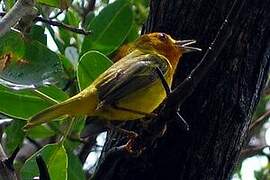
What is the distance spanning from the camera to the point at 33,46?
2150 millimetres

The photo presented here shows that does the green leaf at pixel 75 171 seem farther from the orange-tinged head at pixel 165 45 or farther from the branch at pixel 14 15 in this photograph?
the branch at pixel 14 15

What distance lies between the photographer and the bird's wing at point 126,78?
2.09m

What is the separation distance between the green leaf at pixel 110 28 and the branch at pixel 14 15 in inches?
33.4

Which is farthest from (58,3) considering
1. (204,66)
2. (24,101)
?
(204,66)

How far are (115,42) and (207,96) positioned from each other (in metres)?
0.48

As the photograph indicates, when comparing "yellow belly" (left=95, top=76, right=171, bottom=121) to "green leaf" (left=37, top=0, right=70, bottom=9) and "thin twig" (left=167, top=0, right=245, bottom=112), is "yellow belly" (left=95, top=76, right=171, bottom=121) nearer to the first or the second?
"green leaf" (left=37, top=0, right=70, bottom=9)

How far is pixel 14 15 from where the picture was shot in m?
1.53

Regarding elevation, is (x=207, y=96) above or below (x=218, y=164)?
above

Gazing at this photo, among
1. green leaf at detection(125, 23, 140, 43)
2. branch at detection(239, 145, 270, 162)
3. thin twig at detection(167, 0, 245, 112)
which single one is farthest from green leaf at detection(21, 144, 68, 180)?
branch at detection(239, 145, 270, 162)

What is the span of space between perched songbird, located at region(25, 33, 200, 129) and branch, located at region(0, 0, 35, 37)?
468 millimetres

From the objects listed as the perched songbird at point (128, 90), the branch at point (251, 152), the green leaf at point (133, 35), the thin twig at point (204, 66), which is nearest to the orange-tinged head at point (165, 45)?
the perched songbird at point (128, 90)

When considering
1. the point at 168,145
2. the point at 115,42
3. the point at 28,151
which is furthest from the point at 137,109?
the point at 28,151

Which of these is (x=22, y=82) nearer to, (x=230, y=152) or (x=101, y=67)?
(x=101, y=67)

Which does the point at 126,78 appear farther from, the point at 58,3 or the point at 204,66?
the point at 204,66
